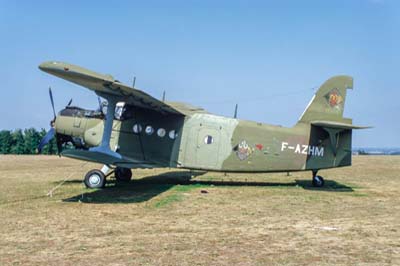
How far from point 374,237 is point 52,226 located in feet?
19.4

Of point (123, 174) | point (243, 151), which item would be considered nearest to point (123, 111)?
point (123, 174)

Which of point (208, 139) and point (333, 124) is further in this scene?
point (208, 139)

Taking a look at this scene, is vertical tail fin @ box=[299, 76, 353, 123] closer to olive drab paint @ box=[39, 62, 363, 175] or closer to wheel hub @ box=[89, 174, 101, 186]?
olive drab paint @ box=[39, 62, 363, 175]

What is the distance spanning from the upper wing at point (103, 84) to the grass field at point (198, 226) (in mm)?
2839

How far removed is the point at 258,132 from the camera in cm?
1477

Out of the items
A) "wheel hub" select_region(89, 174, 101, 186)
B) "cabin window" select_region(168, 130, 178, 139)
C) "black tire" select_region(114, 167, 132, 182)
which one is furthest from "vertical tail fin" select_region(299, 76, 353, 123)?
"wheel hub" select_region(89, 174, 101, 186)

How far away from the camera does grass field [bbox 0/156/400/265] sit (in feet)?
20.0

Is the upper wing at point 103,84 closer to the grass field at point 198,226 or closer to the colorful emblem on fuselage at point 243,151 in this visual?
the colorful emblem on fuselage at point 243,151

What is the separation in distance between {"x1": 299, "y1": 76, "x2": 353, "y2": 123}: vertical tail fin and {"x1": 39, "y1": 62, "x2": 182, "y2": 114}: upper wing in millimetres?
4784

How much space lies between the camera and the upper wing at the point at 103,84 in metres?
10.5

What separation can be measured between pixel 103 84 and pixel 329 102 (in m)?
7.98

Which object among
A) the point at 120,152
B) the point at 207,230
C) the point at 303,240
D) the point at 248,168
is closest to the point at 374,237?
the point at 303,240

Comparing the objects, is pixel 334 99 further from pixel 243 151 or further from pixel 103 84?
pixel 103 84

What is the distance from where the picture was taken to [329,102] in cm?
1502
